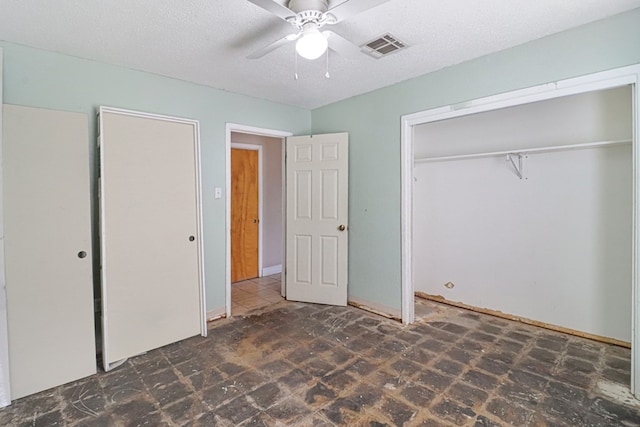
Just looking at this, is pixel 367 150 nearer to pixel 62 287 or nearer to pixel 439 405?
pixel 439 405

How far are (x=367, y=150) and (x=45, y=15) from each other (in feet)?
9.01

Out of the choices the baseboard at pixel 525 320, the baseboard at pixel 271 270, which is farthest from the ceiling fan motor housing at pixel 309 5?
the baseboard at pixel 271 270

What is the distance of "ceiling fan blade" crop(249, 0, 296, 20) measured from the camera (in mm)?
1373

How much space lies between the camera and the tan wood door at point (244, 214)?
4672 millimetres

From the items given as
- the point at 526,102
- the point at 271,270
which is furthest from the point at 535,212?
the point at 271,270

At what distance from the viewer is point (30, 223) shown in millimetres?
2061

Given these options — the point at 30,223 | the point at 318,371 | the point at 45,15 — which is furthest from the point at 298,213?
the point at 45,15

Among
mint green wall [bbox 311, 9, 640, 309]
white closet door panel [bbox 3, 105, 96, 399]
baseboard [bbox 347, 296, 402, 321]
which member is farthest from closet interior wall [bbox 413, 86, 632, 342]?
white closet door panel [bbox 3, 105, 96, 399]

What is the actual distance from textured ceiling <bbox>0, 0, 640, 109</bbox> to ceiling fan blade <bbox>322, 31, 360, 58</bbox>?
0.15 ft

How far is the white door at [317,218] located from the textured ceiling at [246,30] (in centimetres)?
99

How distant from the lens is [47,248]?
2113mm

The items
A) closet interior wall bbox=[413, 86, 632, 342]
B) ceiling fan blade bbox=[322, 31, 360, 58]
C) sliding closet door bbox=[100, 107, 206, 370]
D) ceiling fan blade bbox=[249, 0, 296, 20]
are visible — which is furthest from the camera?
closet interior wall bbox=[413, 86, 632, 342]

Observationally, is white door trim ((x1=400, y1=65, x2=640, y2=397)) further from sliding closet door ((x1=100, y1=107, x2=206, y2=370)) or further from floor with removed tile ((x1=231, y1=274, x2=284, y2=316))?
sliding closet door ((x1=100, y1=107, x2=206, y2=370))

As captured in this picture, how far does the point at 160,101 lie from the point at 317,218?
2007mm
